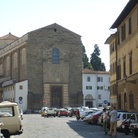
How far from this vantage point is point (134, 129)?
22.8 meters

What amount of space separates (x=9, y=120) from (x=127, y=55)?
2188cm

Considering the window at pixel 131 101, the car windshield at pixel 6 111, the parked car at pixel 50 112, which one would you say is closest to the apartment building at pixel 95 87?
the parked car at pixel 50 112

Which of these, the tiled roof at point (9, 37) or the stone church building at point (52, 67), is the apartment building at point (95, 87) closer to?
the stone church building at point (52, 67)

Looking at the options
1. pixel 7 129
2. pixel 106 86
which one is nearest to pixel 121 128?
pixel 7 129

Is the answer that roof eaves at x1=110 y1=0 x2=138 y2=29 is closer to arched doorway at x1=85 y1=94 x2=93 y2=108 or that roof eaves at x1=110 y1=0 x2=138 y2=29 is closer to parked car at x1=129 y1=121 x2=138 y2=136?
parked car at x1=129 y1=121 x2=138 y2=136

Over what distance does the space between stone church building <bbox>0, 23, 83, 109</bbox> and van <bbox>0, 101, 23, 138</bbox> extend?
61.7 meters

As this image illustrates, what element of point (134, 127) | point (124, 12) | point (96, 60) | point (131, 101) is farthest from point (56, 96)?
point (134, 127)

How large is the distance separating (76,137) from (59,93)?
2471 inches

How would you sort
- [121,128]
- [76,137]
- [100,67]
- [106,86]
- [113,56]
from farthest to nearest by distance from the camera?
[100,67] → [106,86] → [113,56] → [121,128] → [76,137]

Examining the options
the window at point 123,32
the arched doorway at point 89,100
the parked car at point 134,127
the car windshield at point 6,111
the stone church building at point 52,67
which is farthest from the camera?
the arched doorway at point 89,100

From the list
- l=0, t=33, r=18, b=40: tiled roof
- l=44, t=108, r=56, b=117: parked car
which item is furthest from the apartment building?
l=44, t=108, r=56, b=117: parked car

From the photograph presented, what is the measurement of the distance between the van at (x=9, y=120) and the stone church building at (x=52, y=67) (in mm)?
61704

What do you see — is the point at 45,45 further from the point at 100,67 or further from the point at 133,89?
the point at 133,89

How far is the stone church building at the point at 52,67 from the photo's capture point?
8350 centimetres
